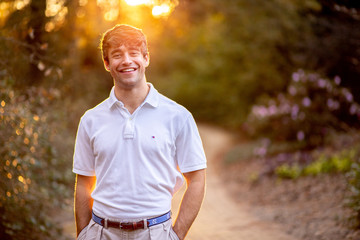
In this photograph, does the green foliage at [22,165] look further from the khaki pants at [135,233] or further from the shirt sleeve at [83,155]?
the khaki pants at [135,233]

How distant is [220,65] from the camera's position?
22641 mm

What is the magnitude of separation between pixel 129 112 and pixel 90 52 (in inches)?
360

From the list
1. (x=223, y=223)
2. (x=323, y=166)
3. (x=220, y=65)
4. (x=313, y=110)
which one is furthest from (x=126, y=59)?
(x=220, y=65)

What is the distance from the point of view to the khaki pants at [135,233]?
2.30 metres

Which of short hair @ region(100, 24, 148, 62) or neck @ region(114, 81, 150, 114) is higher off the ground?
short hair @ region(100, 24, 148, 62)

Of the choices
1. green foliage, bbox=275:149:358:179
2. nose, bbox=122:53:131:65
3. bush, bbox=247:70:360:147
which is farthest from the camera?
bush, bbox=247:70:360:147

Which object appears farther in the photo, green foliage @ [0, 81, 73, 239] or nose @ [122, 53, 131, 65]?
green foliage @ [0, 81, 73, 239]

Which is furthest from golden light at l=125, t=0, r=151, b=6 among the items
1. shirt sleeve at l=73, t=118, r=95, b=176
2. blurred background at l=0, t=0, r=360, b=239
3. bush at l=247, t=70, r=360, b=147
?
bush at l=247, t=70, r=360, b=147

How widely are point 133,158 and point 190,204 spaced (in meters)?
0.45

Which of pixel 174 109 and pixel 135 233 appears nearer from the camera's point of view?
pixel 135 233

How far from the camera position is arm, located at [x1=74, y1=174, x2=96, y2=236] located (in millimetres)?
2568

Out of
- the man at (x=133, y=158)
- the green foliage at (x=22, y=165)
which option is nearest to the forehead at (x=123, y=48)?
the man at (x=133, y=158)

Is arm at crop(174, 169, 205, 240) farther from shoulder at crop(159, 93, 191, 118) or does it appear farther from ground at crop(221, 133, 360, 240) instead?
ground at crop(221, 133, 360, 240)

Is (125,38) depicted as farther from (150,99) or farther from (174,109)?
(174,109)
